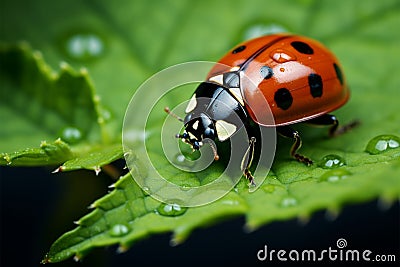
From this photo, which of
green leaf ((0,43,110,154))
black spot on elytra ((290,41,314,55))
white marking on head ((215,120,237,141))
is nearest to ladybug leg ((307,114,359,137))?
black spot on elytra ((290,41,314,55))

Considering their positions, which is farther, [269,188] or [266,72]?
[266,72]

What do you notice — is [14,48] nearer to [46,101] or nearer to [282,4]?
[46,101]

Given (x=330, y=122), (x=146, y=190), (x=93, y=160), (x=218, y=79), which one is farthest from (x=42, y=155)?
(x=330, y=122)

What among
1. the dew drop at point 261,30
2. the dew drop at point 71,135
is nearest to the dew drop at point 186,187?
the dew drop at point 71,135

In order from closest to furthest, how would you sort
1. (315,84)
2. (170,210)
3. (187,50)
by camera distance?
1. (170,210)
2. (315,84)
3. (187,50)

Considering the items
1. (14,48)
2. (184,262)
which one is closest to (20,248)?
(184,262)

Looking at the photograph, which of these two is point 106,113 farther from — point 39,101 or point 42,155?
point 42,155

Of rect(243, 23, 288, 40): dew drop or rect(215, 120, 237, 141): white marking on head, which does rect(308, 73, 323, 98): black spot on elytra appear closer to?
rect(215, 120, 237, 141): white marking on head
